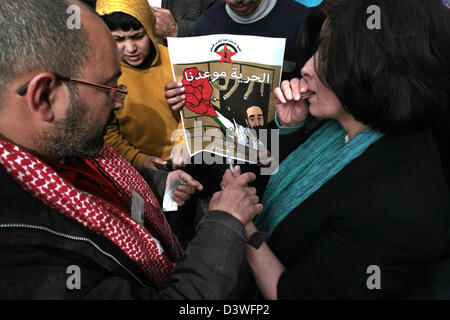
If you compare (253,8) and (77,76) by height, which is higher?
(253,8)

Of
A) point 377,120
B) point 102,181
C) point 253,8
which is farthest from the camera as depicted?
point 253,8

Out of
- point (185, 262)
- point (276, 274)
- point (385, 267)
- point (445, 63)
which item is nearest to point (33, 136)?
point (185, 262)

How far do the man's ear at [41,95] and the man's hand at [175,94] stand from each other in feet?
2.54

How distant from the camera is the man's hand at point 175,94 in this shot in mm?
1512

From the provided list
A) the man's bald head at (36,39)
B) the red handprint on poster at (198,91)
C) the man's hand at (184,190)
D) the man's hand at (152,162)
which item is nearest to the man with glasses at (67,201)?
the man's bald head at (36,39)

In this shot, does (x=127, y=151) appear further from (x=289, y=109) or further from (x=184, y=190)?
(x=289, y=109)

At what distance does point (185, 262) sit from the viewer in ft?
2.65

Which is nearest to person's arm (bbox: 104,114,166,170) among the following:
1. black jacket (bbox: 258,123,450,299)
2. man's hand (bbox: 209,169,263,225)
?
man's hand (bbox: 209,169,263,225)

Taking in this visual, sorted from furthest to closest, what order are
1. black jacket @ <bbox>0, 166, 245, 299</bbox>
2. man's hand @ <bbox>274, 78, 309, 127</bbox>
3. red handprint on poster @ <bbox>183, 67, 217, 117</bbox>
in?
red handprint on poster @ <bbox>183, 67, 217, 117</bbox> < man's hand @ <bbox>274, 78, 309, 127</bbox> < black jacket @ <bbox>0, 166, 245, 299</bbox>

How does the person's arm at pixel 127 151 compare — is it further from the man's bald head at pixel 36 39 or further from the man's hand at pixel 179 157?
the man's bald head at pixel 36 39

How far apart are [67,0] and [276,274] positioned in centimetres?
114

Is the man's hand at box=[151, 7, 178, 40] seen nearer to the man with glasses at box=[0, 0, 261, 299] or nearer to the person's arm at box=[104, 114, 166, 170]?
the person's arm at box=[104, 114, 166, 170]

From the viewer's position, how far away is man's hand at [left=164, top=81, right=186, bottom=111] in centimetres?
151

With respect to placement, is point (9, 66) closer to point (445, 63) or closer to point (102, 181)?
point (102, 181)
